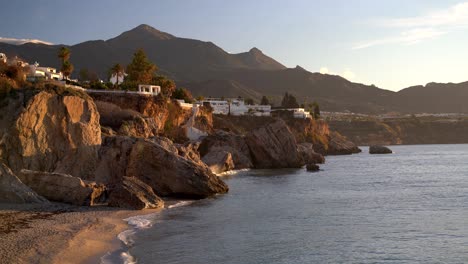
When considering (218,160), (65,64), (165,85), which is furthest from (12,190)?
(165,85)

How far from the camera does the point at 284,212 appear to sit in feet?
121

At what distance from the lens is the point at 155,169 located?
4175 centimetres

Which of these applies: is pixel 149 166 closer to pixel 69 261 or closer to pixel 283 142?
pixel 69 261

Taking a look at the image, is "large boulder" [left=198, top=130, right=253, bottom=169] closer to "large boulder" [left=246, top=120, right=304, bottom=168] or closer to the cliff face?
"large boulder" [left=246, top=120, right=304, bottom=168]

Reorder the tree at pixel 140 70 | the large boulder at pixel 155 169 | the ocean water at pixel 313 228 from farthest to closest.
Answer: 1. the tree at pixel 140 70
2. the large boulder at pixel 155 169
3. the ocean water at pixel 313 228

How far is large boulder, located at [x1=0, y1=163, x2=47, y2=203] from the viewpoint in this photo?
31.4m

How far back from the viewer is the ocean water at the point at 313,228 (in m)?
23.1

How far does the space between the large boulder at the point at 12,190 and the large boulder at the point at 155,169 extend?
9855mm

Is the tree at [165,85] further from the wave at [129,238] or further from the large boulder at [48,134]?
the wave at [129,238]

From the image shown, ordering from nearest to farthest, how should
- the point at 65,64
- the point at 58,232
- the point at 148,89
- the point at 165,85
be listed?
1. the point at 58,232
2. the point at 65,64
3. the point at 148,89
4. the point at 165,85

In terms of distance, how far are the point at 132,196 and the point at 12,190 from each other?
7461 mm

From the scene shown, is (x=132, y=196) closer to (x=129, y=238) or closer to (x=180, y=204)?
(x=180, y=204)

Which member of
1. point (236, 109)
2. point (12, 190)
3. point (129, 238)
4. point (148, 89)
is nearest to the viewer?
point (129, 238)

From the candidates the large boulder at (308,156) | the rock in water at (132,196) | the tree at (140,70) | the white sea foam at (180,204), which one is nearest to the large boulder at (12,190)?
the rock in water at (132,196)
